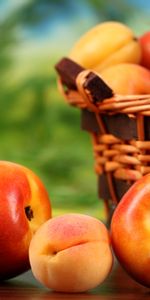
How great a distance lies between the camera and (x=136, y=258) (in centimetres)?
83

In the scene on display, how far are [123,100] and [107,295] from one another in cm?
30

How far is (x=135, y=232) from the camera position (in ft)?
2.73

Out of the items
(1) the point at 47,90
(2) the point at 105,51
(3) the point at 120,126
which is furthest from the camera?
(1) the point at 47,90

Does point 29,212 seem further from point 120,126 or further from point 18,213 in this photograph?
point 120,126

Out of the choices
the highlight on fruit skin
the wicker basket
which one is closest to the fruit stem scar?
the wicker basket

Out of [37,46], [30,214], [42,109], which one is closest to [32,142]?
[42,109]

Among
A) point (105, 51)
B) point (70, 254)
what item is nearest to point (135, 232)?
point (70, 254)

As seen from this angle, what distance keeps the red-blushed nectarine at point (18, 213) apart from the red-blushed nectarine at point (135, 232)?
8 centimetres

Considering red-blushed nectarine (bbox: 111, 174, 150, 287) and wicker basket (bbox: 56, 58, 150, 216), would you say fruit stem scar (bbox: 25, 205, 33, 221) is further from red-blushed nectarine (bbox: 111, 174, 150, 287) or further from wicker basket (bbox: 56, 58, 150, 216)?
wicker basket (bbox: 56, 58, 150, 216)

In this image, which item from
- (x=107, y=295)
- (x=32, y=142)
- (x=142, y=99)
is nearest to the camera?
(x=107, y=295)

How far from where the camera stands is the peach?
3.83ft

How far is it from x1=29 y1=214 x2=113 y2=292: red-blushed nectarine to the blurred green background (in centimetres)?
117

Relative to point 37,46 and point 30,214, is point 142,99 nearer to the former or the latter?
point 30,214

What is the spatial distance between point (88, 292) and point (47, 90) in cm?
124
